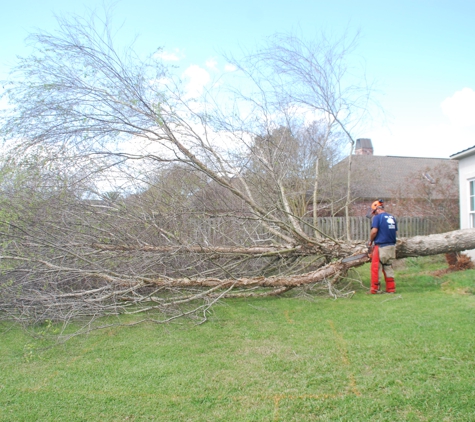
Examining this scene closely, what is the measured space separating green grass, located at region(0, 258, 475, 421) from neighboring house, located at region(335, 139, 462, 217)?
7211 millimetres

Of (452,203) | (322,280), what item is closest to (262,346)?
(322,280)

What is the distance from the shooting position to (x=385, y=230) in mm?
6922

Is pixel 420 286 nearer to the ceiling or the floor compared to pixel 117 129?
nearer to the floor

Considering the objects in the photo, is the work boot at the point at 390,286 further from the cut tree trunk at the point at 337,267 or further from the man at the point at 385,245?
the cut tree trunk at the point at 337,267

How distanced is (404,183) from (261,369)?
50.0 ft

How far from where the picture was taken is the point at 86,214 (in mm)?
6453

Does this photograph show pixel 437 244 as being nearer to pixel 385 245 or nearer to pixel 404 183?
pixel 385 245

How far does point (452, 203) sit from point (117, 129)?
1111 centimetres

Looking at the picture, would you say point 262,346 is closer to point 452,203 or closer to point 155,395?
point 155,395

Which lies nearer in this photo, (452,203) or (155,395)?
(155,395)

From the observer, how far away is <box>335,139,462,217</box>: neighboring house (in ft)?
45.3

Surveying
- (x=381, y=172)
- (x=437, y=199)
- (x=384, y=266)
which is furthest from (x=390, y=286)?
(x=381, y=172)

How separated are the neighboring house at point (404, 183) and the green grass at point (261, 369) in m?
7.21

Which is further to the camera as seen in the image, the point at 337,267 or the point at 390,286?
the point at 337,267
